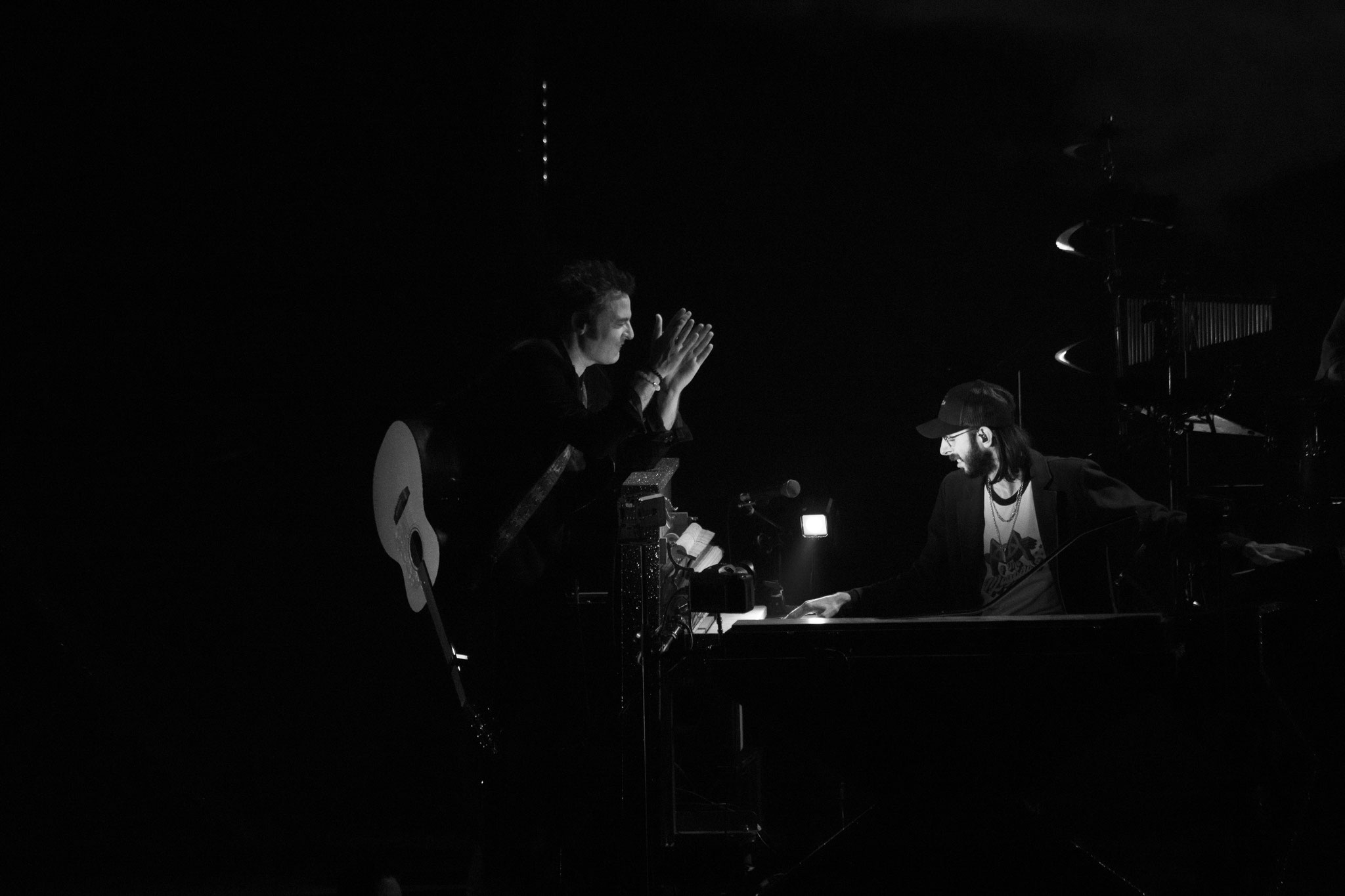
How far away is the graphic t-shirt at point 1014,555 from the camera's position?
10.5ft

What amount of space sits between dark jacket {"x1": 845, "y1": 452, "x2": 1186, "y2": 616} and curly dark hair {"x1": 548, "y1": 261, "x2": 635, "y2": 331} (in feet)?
4.03

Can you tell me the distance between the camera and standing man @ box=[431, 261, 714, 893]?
2062 mm

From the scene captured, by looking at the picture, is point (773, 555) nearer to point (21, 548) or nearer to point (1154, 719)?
point (1154, 719)

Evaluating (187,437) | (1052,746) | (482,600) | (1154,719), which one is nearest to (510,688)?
(482,600)

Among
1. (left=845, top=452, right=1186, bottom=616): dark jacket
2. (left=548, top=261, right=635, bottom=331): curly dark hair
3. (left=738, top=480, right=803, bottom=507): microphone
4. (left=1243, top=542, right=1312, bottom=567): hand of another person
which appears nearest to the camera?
(left=1243, top=542, right=1312, bottom=567): hand of another person

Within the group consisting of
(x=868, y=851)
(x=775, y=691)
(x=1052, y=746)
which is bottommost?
(x=868, y=851)

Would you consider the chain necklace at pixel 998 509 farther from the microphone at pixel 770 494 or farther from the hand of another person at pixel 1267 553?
the hand of another person at pixel 1267 553

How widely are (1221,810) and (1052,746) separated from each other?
143 cm

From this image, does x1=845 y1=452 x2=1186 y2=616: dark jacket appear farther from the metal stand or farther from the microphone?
the metal stand

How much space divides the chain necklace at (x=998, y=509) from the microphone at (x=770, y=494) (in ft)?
2.34

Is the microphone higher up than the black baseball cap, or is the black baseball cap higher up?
the black baseball cap

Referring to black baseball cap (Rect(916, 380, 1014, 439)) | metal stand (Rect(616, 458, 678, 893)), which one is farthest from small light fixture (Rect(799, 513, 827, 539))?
metal stand (Rect(616, 458, 678, 893))

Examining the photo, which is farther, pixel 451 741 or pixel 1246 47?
pixel 1246 47

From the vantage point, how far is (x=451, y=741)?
3.21 metres
